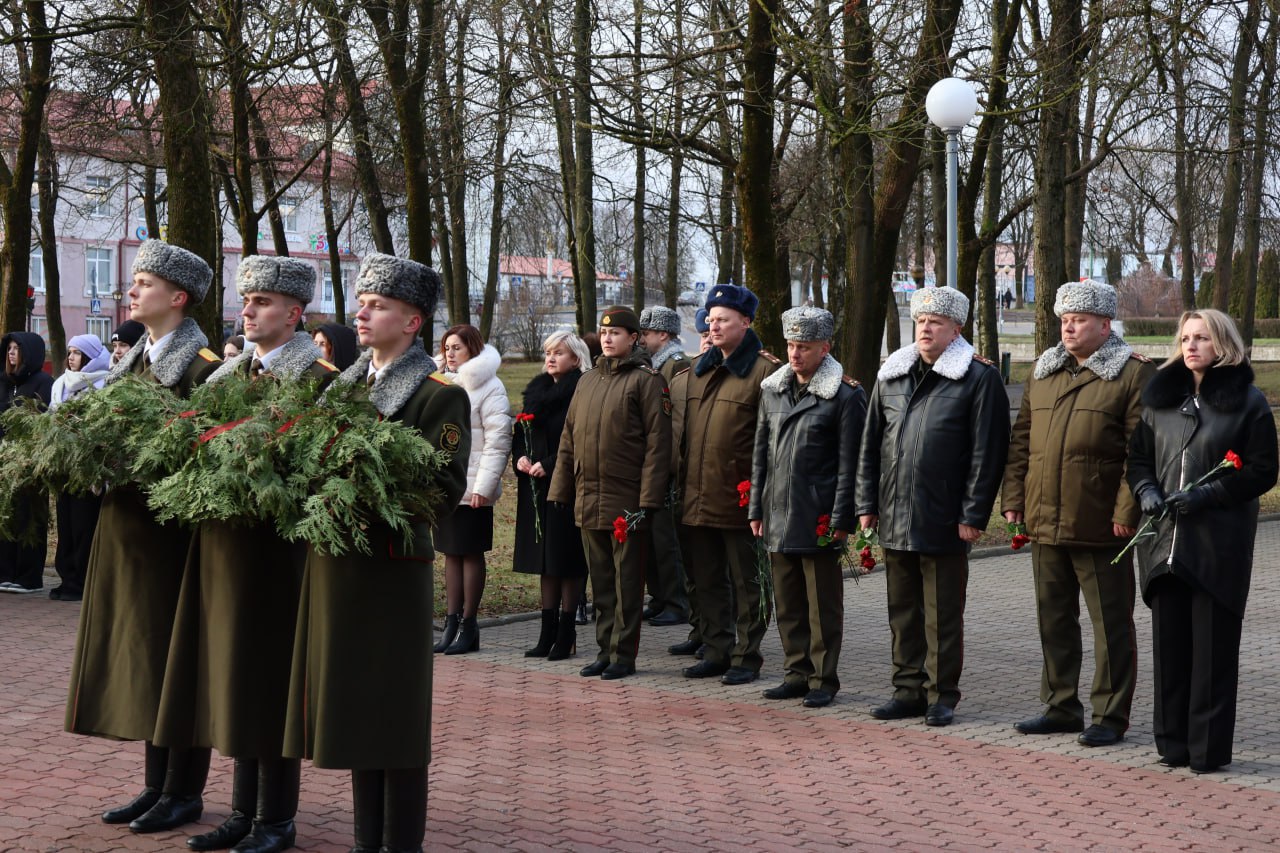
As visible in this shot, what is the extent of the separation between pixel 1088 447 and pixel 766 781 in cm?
231

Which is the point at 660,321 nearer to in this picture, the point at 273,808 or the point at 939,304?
the point at 939,304

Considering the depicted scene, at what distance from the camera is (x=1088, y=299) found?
7.44m

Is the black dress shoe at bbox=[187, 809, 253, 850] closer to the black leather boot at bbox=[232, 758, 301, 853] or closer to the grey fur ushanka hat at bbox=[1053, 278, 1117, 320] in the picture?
the black leather boot at bbox=[232, 758, 301, 853]

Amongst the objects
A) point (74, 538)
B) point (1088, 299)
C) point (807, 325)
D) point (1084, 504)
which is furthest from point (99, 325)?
point (1084, 504)

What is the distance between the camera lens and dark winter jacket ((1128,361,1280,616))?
6.66 metres

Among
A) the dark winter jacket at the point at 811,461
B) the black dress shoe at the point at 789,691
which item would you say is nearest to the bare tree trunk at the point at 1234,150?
the dark winter jacket at the point at 811,461

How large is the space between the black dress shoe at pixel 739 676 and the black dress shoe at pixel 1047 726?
1.75 meters

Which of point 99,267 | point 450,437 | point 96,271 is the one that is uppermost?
point 99,267

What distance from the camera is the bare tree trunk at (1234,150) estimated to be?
19.5 m

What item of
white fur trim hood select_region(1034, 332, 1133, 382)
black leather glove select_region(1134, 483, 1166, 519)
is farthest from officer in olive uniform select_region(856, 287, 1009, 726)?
black leather glove select_region(1134, 483, 1166, 519)

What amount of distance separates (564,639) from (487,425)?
1.42 metres

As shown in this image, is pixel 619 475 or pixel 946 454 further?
pixel 619 475

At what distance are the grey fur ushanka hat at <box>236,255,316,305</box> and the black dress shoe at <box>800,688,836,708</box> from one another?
3.78m

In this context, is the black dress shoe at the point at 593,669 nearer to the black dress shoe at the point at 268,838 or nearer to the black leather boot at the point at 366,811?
the black dress shoe at the point at 268,838
